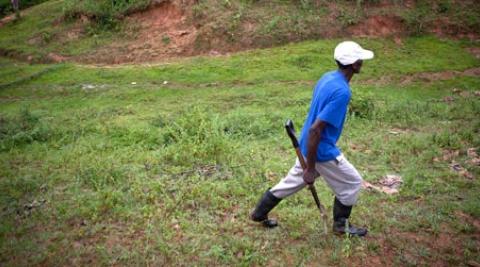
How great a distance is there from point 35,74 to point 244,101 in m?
7.85

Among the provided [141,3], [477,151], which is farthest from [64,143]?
[141,3]

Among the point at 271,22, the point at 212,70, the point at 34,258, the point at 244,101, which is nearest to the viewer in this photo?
the point at 34,258

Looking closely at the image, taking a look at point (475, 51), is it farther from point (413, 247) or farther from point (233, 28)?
Result: point (413, 247)

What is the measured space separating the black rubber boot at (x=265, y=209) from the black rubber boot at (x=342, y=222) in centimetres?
59

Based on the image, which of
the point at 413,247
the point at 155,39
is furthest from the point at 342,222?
the point at 155,39

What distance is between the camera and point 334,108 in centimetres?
369

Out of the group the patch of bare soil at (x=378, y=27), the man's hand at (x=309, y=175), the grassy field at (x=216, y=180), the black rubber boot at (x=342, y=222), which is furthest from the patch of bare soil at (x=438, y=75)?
the man's hand at (x=309, y=175)

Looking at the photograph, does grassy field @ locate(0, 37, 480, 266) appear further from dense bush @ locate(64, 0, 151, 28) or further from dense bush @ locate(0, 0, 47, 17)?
dense bush @ locate(0, 0, 47, 17)

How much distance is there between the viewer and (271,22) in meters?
16.4

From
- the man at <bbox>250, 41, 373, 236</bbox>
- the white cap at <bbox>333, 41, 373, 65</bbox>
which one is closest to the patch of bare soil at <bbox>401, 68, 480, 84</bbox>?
the man at <bbox>250, 41, 373, 236</bbox>

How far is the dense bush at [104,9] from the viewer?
18.3 m

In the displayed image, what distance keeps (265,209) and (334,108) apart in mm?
1406

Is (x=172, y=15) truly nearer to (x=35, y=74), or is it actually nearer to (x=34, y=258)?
(x=35, y=74)

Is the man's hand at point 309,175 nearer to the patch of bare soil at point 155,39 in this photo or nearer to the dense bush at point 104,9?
the patch of bare soil at point 155,39
